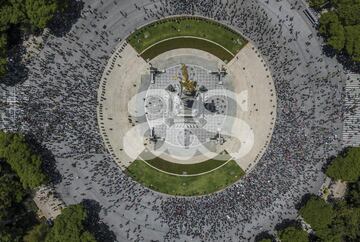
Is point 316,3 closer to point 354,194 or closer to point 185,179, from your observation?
point 354,194

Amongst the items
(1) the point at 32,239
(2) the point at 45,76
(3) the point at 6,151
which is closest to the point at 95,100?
(2) the point at 45,76

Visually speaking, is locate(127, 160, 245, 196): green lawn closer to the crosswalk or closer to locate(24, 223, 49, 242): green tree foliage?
locate(24, 223, 49, 242): green tree foliage

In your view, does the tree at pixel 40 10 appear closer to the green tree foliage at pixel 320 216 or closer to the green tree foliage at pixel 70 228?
the green tree foliage at pixel 70 228

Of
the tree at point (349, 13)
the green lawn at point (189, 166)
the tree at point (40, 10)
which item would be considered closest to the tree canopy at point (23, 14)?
the tree at point (40, 10)

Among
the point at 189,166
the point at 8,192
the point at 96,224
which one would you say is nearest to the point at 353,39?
the point at 189,166

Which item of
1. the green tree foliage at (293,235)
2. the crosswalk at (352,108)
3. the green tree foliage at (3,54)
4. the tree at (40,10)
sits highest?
the tree at (40,10)

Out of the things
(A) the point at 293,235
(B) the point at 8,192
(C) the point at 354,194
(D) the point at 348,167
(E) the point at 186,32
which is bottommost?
(A) the point at 293,235
